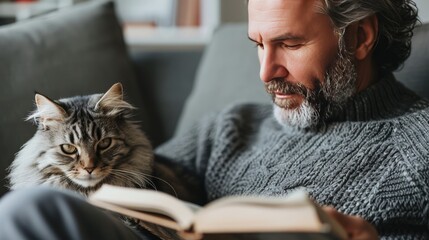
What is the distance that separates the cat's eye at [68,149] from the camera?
1.36 meters

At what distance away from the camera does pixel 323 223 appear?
94 cm

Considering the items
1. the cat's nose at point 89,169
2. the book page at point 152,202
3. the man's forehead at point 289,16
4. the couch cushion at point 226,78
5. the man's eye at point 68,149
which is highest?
the man's forehead at point 289,16

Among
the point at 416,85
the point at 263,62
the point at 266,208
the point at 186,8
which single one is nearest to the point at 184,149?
the point at 263,62

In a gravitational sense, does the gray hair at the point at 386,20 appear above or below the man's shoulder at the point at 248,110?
above

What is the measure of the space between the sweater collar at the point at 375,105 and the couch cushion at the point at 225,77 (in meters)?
0.39

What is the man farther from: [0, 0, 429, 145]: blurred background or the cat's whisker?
[0, 0, 429, 145]: blurred background

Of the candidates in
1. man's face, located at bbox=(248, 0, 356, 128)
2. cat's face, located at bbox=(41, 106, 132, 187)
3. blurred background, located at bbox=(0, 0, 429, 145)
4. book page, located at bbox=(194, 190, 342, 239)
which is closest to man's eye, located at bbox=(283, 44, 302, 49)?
man's face, located at bbox=(248, 0, 356, 128)

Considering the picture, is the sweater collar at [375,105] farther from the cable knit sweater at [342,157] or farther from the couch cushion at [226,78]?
the couch cushion at [226,78]

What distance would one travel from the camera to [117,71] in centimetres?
191

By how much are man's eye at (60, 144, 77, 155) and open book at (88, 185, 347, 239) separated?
33 cm

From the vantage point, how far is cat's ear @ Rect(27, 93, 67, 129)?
4.36 feet

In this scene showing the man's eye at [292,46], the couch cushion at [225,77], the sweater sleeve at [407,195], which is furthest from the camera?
A: the couch cushion at [225,77]

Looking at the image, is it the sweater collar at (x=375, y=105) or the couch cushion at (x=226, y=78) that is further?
the couch cushion at (x=226, y=78)

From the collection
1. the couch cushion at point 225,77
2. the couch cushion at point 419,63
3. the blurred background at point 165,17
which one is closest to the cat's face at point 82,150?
the couch cushion at point 225,77
